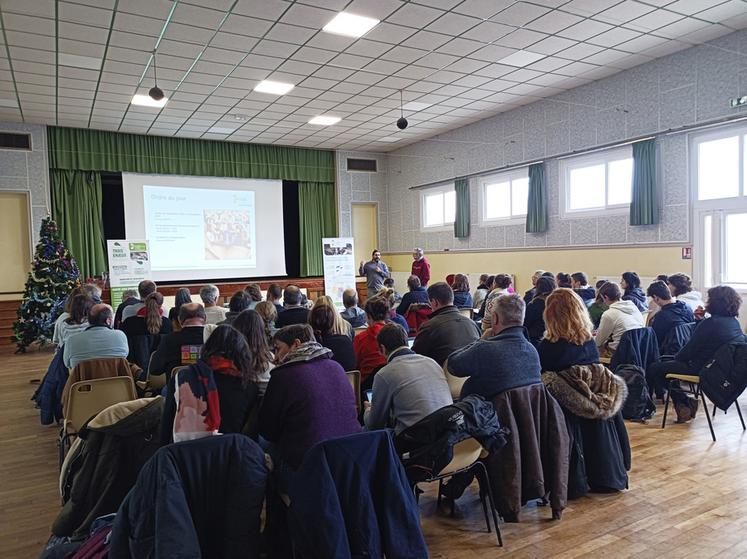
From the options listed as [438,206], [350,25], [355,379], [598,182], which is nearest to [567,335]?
[355,379]

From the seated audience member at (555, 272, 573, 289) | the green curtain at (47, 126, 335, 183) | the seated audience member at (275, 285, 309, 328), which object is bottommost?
the seated audience member at (275, 285, 309, 328)

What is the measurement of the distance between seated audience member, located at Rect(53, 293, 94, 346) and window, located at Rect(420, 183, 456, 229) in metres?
8.24

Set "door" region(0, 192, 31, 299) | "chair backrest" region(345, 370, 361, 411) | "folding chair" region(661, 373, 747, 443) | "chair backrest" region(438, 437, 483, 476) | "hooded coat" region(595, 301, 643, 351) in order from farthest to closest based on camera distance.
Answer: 1. "door" region(0, 192, 31, 299)
2. "hooded coat" region(595, 301, 643, 351)
3. "folding chair" region(661, 373, 747, 443)
4. "chair backrest" region(345, 370, 361, 411)
5. "chair backrest" region(438, 437, 483, 476)

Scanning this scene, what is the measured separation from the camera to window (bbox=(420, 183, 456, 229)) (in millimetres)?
11602

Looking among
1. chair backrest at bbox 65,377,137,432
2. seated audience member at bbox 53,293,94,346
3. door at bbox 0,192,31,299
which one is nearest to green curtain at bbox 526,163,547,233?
seated audience member at bbox 53,293,94,346

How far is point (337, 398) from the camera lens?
240 cm

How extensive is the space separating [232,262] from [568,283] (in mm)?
7795

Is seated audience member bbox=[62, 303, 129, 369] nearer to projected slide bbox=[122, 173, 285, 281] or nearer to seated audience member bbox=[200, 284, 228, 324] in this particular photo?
seated audience member bbox=[200, 284, 228, 324]

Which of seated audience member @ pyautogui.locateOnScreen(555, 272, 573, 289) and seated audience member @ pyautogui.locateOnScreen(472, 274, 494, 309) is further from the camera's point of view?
seated audience member @ pyautogui.locateOnScreen(472, 274, 494, 309)

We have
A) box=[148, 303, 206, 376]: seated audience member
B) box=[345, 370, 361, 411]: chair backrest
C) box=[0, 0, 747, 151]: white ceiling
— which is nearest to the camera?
box=[345, 370, 361, 411]: chair backrest

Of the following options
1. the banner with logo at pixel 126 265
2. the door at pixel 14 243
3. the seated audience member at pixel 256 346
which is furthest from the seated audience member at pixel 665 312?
the door at pixel 14 243

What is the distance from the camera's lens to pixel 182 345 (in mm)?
3590

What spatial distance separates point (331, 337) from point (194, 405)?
1.31 meters

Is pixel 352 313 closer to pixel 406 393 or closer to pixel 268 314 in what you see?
pixel 268 314
